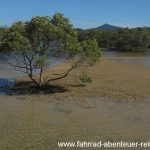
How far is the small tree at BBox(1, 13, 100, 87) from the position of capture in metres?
25.1

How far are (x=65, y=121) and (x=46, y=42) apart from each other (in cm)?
929

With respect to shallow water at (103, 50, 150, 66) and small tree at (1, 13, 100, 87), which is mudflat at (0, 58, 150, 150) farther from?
shallow water at (103, 50, 150, 66)

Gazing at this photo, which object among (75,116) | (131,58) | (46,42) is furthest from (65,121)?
(131,58)

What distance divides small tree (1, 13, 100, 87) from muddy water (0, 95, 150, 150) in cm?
356

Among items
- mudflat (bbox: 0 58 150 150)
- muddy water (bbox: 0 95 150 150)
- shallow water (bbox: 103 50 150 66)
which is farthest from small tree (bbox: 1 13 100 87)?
shallow water (bbox: 103 50 150 66)

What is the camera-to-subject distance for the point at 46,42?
25.8 meters

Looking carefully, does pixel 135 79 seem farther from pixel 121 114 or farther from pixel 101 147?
pixel 101 147

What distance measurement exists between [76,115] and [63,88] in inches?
313

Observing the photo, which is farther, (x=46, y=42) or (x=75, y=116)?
(x=46, y=42)

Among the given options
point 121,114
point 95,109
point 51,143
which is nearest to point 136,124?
point 121,114

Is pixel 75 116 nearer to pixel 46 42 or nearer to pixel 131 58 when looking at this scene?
pixel 46 42

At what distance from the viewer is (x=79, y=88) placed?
88.9ft

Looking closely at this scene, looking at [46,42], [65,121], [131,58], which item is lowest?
[65,121]

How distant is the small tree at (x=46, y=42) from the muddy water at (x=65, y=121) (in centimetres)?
356
